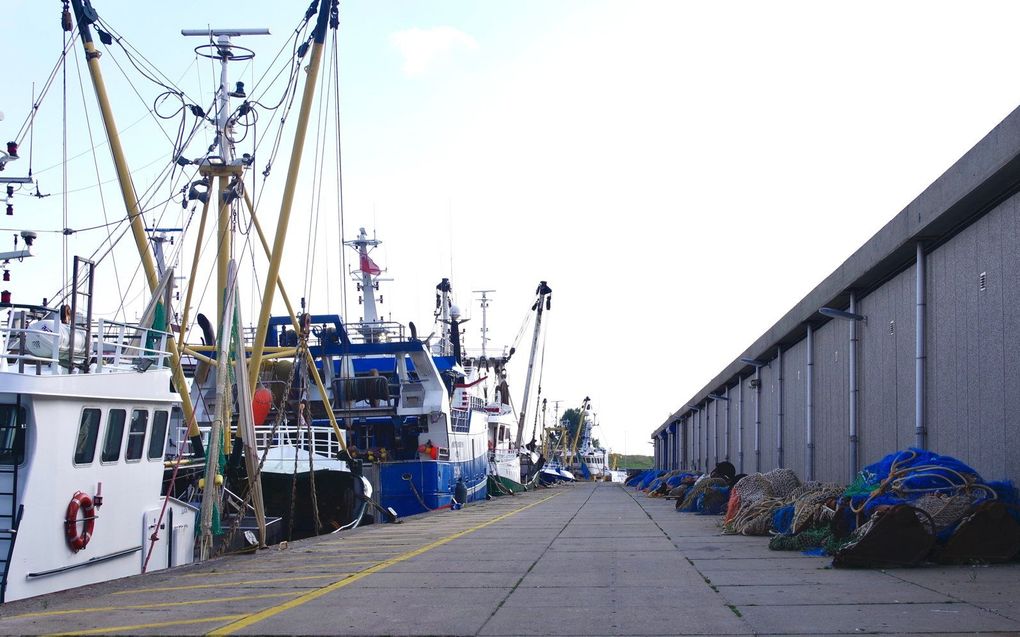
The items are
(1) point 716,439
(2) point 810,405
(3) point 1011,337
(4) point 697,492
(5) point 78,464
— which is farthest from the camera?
(1) point 716,439

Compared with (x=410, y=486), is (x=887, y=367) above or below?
above

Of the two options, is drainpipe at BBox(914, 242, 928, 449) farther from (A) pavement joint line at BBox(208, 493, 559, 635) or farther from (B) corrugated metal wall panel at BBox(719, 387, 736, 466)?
(B) corrugated metal wall panel at BBox(719, 387, 736, 466)

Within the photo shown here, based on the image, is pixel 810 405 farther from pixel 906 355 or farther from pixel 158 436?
pixel 158 436

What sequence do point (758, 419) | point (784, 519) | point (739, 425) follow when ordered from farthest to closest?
point (739, 425)
point (758, 419)
point (784, 519)

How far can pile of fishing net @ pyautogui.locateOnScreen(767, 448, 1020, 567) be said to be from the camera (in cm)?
1016

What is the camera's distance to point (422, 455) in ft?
107

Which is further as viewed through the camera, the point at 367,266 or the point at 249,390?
the point at 367,266

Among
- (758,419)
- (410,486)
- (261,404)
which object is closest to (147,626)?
(261,404)

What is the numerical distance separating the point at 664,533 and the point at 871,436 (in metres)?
4.02

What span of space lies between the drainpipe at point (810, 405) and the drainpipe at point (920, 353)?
7.41m

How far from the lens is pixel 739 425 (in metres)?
33.3

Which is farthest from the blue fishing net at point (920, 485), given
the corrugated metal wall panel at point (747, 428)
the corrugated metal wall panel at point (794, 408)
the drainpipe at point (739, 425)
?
the drainpipe at point (739, 425)

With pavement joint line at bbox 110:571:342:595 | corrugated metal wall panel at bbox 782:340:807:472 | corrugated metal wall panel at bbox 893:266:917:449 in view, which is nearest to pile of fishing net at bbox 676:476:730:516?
corrugated metal wall panel at bbox 782:340:807:472

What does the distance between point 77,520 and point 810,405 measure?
1535 centimetres
